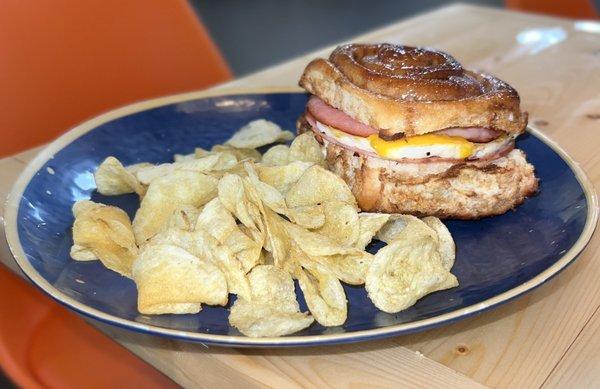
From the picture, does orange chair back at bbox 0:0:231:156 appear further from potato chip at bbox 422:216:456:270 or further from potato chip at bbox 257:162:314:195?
potato chip at bbox 422:216:456:270

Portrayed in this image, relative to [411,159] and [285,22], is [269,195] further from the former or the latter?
[285,22]

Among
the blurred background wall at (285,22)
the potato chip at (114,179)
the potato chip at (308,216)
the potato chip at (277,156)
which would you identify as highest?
the potato chip at (114,179)

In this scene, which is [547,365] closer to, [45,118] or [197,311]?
[197,311]

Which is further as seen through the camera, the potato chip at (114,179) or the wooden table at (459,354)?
the potato chip at (114,179)

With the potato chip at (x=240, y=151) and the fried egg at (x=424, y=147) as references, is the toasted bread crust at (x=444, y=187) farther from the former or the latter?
the potato chip at (x=240, y=151)

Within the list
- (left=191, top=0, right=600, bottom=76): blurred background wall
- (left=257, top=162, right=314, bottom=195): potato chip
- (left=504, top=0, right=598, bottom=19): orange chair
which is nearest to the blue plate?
(left=257, top=162, right=314, bottom=195): potato chip

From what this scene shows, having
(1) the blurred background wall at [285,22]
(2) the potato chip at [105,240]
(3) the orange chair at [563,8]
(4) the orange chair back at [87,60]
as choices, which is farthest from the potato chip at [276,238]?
(1) the blurred background wall at [285,22]
